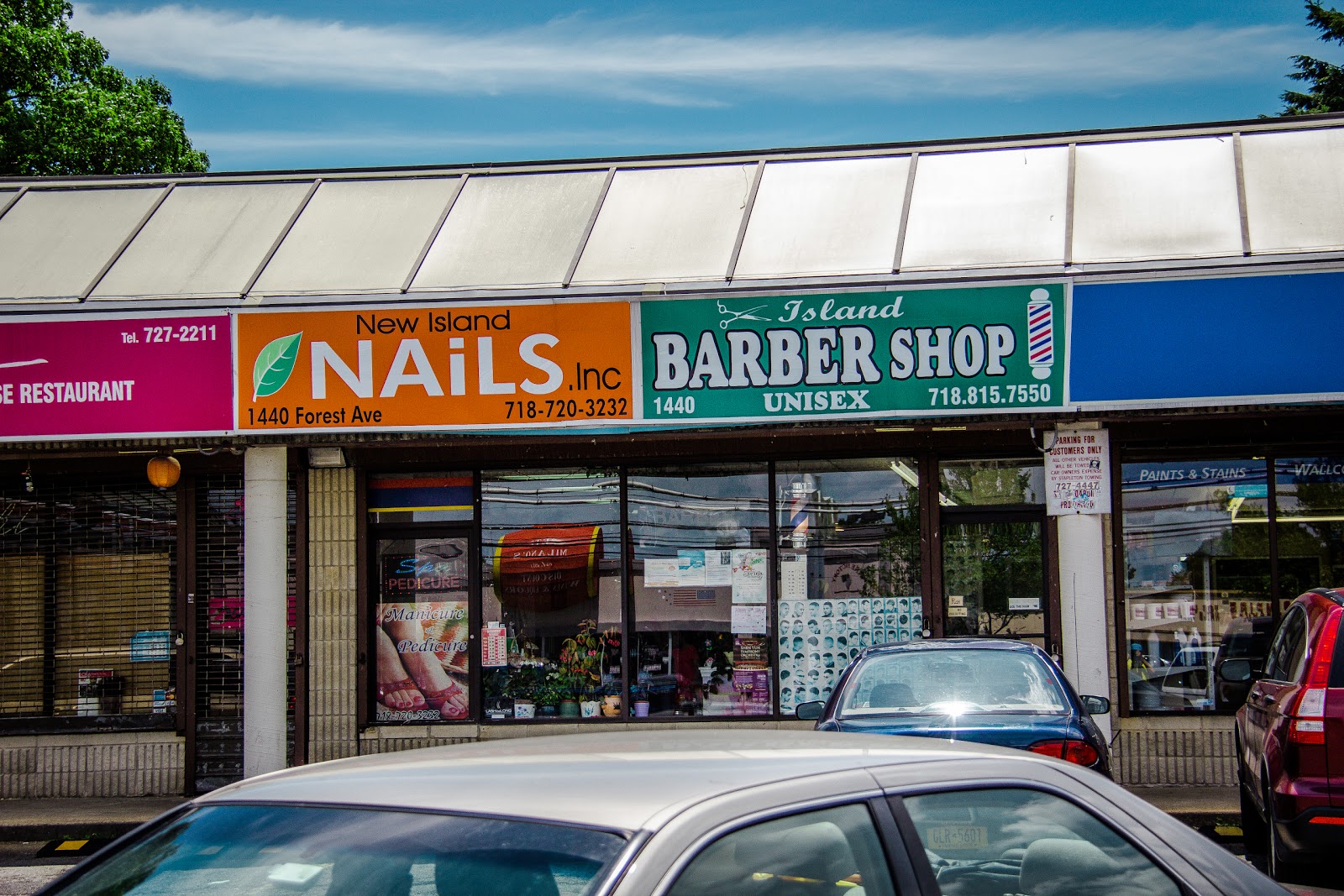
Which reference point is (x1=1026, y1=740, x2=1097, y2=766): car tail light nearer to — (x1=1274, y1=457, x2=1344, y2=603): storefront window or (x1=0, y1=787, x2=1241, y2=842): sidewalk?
(x1=0, y1=787, x2=1241, y2=842): sidewalk

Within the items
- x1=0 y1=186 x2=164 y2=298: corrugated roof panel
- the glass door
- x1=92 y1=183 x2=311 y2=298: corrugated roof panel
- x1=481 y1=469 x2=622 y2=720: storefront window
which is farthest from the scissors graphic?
x1=0 y1=186 x2=164 y2=298: corrugated roof panel

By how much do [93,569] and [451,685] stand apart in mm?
3597

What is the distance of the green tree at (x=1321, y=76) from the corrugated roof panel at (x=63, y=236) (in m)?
26.5

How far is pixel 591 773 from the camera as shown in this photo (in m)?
2.80

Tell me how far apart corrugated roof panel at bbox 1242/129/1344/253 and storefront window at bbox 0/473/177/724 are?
10.1m

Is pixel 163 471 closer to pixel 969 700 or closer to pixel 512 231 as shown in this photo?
pixel 512 231

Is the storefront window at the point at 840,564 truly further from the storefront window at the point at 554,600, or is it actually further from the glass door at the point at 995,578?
the storefront window at the point at 554,600

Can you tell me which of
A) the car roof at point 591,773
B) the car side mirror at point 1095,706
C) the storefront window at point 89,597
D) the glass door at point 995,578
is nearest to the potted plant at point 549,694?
the storefront window at point 89,597

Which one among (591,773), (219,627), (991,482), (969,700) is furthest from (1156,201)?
(591,773)

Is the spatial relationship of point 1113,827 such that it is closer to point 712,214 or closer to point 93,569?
point 712,214

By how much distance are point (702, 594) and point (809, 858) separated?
9847 millimetres

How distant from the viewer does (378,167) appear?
14602 millimetres

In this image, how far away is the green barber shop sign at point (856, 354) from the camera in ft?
36.3

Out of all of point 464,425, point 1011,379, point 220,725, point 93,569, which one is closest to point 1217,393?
point 1011,379
